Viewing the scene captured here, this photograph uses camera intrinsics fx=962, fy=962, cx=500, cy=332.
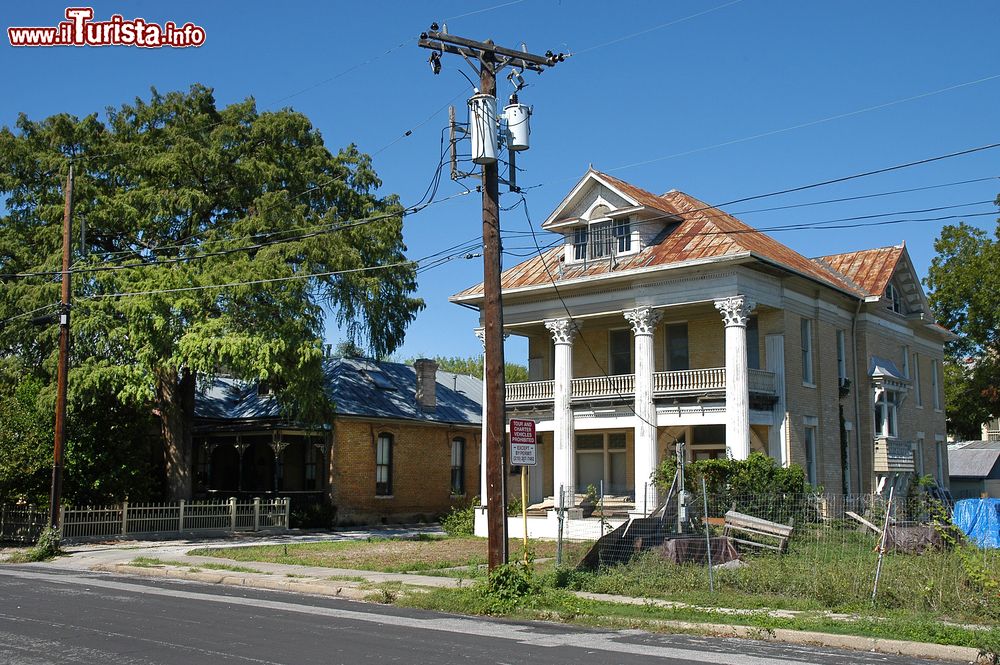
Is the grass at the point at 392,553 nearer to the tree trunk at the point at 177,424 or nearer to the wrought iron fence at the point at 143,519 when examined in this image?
the wrought iron fence at the point at 143,519

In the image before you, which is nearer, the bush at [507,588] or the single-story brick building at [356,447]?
the bush at [507,588]

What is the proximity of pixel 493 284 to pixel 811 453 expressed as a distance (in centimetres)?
1804

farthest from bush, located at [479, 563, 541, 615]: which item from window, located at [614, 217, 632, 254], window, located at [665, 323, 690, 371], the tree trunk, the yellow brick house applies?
the tree trunk

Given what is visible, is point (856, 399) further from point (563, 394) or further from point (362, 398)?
point (362, 398)

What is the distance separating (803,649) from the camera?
11695mm

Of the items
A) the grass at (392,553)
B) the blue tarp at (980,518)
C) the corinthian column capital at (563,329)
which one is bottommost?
the grass at (392,553)

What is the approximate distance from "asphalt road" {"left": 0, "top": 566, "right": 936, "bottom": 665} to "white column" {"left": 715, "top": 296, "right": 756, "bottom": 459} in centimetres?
1442

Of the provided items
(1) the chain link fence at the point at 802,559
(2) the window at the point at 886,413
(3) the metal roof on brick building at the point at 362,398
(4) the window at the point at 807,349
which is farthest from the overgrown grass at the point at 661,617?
(2) the window at the point at 886,413

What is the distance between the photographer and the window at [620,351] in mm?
32812

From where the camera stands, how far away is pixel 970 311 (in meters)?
48.3

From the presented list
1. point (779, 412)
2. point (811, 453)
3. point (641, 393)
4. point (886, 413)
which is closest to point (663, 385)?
point (641, 393)

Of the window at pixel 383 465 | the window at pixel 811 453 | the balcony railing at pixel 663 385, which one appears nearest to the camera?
the balcony railing at pixel 663 385

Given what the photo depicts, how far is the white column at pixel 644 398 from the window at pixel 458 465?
519 inches

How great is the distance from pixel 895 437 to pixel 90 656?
29.8 meters
